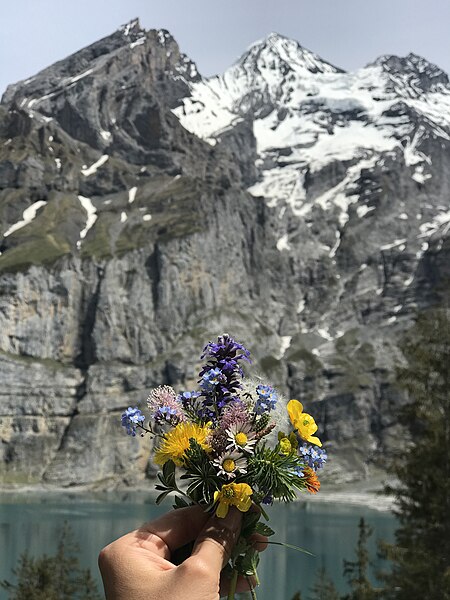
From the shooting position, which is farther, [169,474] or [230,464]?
[169,474]

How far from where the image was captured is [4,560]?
88.9 meters

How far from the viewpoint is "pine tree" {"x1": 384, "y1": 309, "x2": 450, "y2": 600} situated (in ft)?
55.7

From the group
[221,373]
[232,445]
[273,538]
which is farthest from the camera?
[273,538]

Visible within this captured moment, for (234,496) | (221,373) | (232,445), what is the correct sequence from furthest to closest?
1. (221,373)
2. (232,445)
3. (234,496)

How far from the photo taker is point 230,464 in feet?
14.3

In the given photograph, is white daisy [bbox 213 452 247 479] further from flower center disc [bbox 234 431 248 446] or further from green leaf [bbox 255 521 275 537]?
green leaf [bbox 255 521 275 537]

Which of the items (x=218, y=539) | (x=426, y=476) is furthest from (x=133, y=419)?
(x=426, y=476)

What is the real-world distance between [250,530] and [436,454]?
46.3ft

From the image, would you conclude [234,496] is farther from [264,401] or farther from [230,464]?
[264,401]

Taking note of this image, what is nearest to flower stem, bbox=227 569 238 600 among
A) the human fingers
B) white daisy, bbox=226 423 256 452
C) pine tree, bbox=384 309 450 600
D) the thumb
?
the thumb

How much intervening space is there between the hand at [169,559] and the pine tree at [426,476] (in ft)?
43.8

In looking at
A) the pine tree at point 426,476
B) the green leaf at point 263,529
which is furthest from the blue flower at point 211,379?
the pine tree at point 426,476

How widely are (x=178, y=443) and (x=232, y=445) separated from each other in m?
0.38

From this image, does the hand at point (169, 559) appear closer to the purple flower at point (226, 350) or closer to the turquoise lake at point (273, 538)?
the purple flower at point (226, 350)
